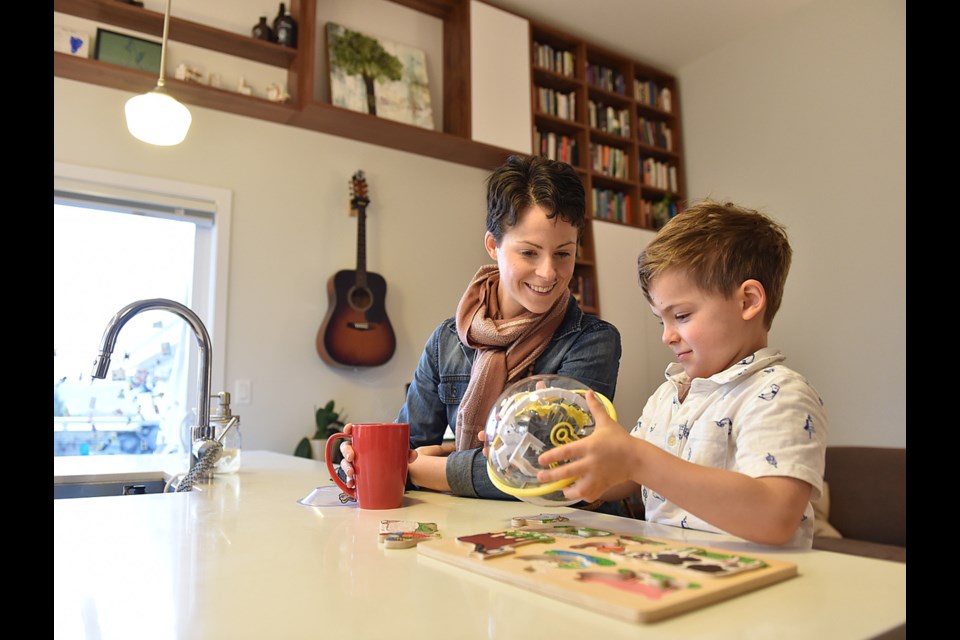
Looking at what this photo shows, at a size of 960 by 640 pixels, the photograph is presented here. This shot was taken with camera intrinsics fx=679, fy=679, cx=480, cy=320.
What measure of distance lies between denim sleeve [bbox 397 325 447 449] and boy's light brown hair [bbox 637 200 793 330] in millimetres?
574

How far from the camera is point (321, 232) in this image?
11.2 ft

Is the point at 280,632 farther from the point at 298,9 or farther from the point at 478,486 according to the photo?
the point at 298,9

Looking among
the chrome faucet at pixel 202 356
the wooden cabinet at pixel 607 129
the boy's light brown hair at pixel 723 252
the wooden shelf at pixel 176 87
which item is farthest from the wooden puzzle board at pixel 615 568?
the wooden cabinet at pixel 607 129

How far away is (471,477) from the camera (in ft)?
3.66

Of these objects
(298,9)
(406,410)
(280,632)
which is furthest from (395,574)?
(298,9)

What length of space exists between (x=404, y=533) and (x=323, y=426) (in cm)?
253

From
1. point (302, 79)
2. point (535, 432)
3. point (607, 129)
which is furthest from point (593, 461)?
point (607, 129)

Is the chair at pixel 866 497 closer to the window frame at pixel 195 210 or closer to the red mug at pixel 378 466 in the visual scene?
the red mug at pixel 378 466

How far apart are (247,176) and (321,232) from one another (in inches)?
17.1

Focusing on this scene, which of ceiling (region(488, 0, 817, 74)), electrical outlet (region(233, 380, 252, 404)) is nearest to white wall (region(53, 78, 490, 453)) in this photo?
electrical outlet (region(233, 380, 252, 404))

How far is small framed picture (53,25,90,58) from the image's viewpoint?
2.78m

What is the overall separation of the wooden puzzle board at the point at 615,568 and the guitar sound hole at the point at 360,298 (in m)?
2.73

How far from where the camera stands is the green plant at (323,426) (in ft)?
10.3
